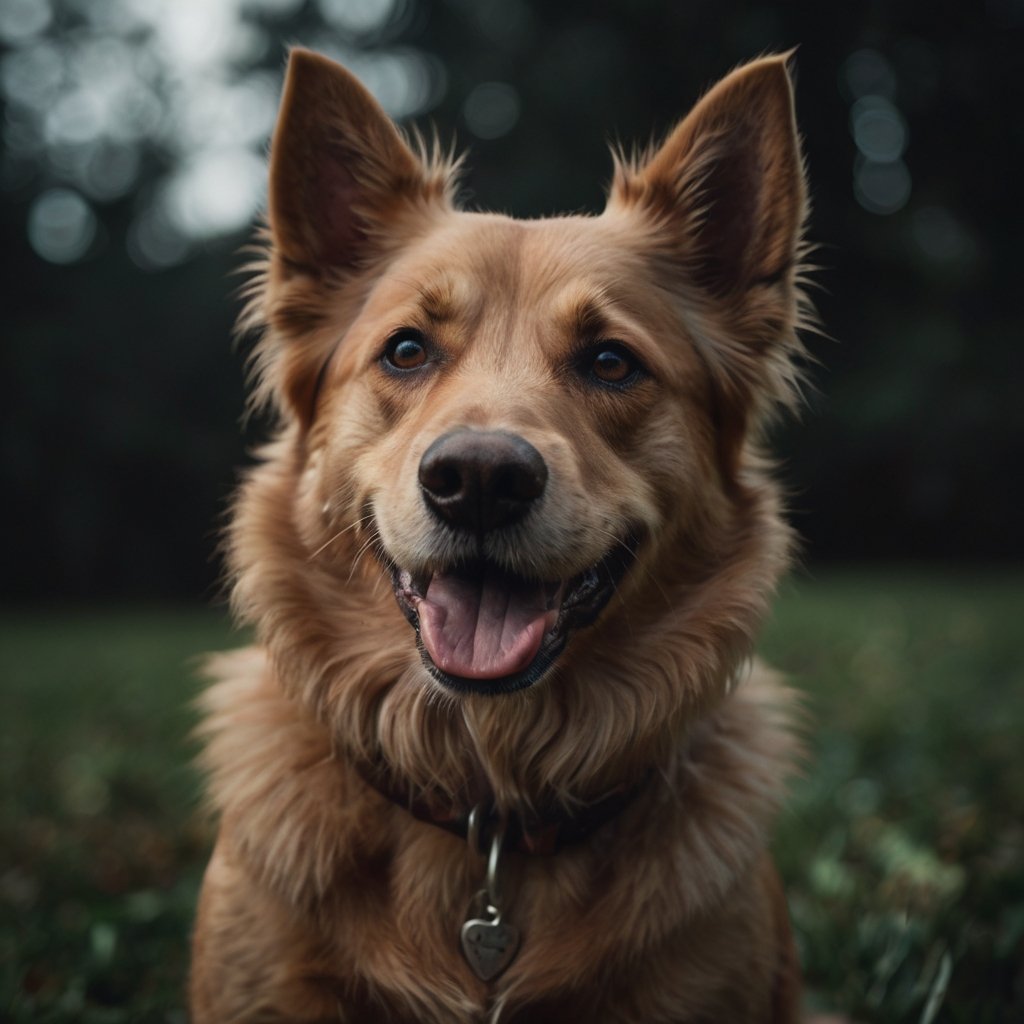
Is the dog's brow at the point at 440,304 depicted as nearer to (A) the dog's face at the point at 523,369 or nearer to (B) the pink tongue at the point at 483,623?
(A) the dog's face at the point at 523,369

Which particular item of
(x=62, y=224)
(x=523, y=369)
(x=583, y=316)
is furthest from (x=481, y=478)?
(x=62, y=224)

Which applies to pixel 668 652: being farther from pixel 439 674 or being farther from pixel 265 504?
pixel 265 504

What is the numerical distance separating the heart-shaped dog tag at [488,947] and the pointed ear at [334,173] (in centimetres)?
217

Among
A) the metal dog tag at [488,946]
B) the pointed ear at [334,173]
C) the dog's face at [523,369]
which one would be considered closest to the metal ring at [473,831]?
the metal dog tag at [488,946]

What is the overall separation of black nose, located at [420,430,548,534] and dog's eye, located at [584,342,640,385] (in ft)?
2.09

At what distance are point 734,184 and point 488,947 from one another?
248 centimetres

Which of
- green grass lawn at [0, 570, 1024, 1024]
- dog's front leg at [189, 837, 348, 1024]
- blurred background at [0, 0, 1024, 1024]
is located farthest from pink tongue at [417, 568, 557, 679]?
blurred background at [0, 0, 1024, 1024]

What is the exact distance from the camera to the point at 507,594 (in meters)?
2.84

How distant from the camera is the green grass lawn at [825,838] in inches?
135

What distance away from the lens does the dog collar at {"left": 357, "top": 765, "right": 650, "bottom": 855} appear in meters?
2.88

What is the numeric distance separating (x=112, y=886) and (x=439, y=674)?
257 centimetres

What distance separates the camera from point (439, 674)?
2748 mm

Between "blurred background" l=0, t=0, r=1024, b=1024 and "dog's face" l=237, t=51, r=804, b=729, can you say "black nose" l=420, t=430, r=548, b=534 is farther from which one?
"blurred background" l=0, t=0, r=1024, b=1024

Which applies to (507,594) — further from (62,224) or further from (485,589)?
(62,224)
